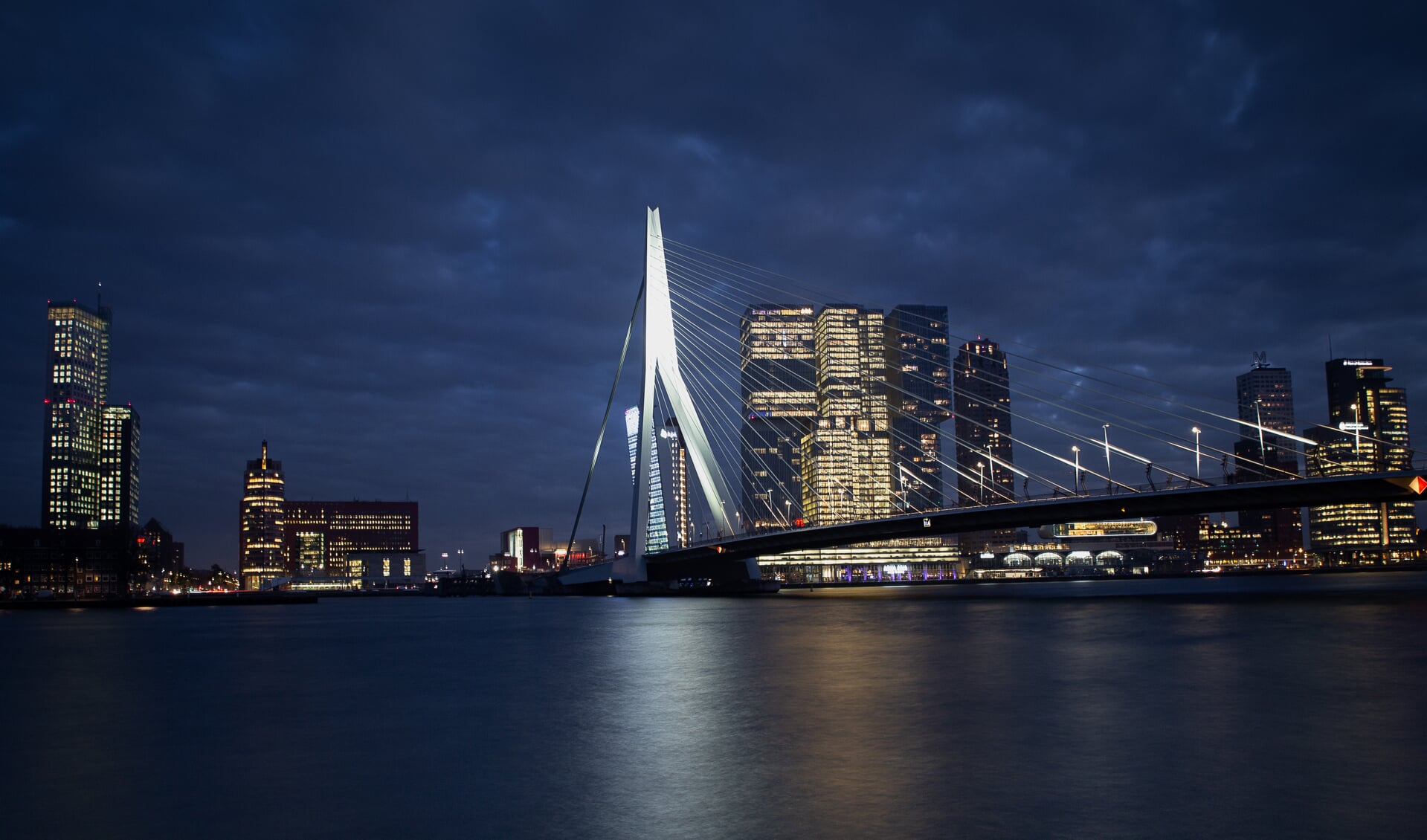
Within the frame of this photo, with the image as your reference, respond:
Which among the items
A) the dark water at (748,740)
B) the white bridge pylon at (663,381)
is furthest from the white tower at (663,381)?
the dark water at (748,740)

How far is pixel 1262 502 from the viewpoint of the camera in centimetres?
4888

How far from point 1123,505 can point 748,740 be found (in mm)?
43111

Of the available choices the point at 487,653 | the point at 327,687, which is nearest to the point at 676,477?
the point at 487,653

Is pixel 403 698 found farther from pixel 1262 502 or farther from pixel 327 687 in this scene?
pixel 1262 502

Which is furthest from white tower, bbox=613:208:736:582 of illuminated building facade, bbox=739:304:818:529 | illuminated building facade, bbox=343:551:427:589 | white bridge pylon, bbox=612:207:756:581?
illuminated building facade, bbox=343:551:427:589

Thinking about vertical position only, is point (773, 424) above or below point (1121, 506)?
above

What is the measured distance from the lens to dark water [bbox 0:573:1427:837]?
10438 millimetres

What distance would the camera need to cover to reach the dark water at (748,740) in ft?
34.2

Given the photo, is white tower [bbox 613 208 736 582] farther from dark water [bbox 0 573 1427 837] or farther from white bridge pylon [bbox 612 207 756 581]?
dark water [bbox 0 573 1427 837]

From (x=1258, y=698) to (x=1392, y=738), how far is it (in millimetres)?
4005

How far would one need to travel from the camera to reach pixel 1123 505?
52844 millimetres

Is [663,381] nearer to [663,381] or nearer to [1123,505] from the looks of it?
[663,381]

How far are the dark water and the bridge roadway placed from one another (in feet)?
51.1

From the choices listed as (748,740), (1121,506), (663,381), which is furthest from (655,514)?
(748,740)
